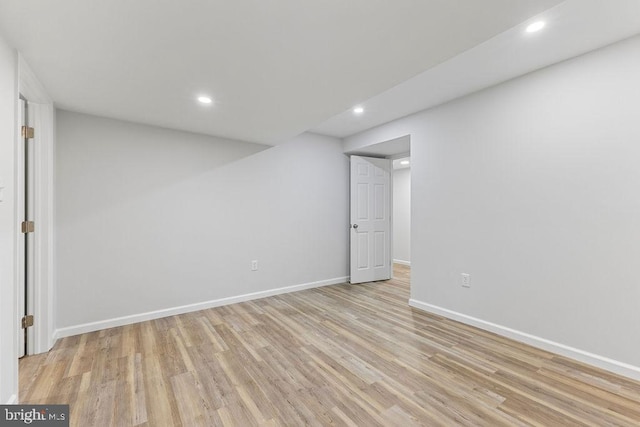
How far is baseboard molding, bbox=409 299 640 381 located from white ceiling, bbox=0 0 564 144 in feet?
8.04

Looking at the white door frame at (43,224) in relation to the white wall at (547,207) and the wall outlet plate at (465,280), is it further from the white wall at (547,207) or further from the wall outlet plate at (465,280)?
the wall outlet plate at (465,280)

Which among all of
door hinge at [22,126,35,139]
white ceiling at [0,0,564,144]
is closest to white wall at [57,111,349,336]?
door hinge at [22,126,35,139]

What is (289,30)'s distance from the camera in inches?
58.2

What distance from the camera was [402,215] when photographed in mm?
6781

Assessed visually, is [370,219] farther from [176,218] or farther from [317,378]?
[317,378]

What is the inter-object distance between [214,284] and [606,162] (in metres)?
4.04

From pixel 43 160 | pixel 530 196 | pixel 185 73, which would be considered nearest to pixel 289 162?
pixel 185 73

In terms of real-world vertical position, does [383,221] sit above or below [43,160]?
below

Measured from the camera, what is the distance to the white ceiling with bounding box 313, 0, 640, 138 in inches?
68.8

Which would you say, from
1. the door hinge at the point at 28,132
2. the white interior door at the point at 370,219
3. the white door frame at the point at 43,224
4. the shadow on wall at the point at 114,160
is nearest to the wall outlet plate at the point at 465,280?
the white interior door at the point at 370,219

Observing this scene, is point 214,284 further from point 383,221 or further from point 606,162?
point 606,162

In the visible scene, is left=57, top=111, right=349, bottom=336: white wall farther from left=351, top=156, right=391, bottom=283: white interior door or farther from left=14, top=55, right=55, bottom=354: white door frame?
left=351, top=156, right=391, bottom=283: white interior door

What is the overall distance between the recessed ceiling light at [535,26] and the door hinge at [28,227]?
4118 millimetres

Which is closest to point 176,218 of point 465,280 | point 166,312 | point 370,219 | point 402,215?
point 166,312
